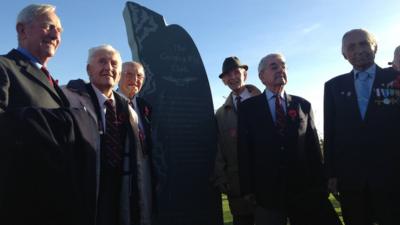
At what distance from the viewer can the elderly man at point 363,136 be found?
3354mm

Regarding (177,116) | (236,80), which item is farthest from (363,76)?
(177,116)

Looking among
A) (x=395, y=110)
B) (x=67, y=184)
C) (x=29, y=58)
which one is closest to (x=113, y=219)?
(x=67, y=184)

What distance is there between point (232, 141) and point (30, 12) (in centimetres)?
270

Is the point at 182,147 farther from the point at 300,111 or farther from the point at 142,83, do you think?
the point at 300,111

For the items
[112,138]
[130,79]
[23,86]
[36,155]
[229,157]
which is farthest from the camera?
[229,157]

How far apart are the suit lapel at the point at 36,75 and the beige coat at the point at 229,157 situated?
2385mm

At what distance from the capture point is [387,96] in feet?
11.7

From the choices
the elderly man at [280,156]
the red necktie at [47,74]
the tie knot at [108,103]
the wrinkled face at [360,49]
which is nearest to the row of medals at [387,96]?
the wrinkled face at [360,49]

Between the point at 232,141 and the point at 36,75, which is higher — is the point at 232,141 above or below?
below

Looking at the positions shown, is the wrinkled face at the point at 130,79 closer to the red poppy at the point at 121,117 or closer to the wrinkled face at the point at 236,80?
the red poppy at the point at 121,117

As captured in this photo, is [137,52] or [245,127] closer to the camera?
[245,127]

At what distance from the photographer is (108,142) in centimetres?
319

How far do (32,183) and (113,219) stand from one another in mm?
1219

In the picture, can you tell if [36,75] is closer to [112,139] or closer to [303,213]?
[112,139]
